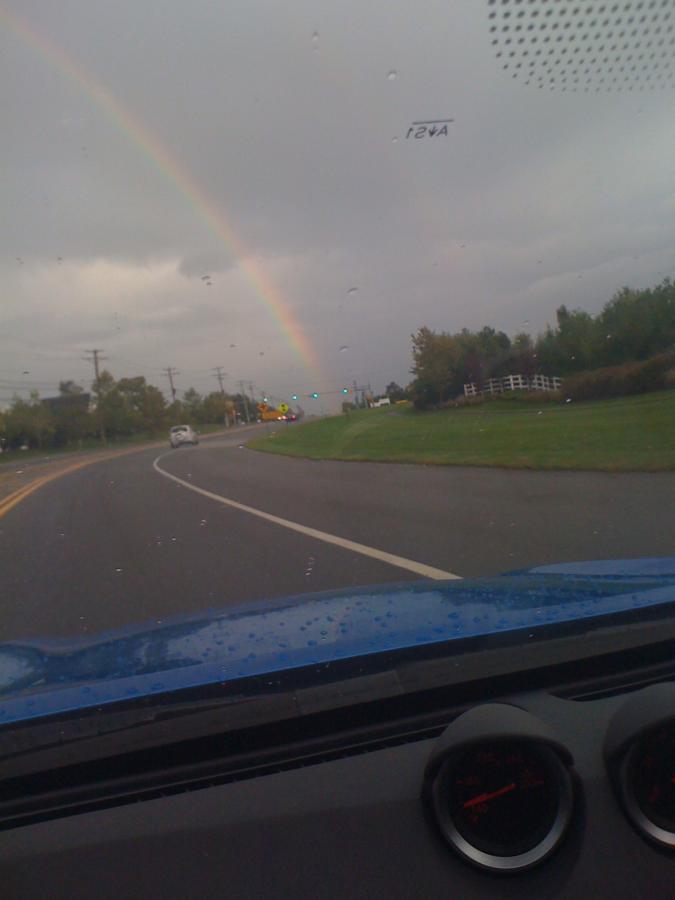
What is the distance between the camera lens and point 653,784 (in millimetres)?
2695

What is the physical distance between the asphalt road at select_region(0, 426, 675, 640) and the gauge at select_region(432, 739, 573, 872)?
146 inches

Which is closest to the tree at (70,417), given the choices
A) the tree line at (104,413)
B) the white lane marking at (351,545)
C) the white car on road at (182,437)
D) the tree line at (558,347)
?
the tree line at (104,413)

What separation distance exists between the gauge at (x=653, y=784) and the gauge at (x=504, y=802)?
21 cm

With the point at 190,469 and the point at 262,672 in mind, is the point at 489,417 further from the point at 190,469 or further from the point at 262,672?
the point at 262,672

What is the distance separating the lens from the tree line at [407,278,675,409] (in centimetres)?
1595

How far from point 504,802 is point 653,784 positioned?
479mm

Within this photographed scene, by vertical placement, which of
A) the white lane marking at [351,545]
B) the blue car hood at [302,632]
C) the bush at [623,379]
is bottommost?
the white lane marking at [351,545]

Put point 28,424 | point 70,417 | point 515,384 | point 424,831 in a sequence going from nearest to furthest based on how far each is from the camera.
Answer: point 424,831 < point 515,384 < point 28,424 < point 70,417

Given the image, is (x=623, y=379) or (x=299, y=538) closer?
(x=299, y=538)

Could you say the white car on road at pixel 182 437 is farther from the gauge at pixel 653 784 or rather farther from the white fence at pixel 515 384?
the gauge at pixel 653 784

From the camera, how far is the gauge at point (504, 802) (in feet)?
8.44

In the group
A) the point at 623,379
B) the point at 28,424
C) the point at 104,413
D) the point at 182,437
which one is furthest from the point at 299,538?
the point at 104,413

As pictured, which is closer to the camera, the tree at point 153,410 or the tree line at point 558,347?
the tree line at point 558,347

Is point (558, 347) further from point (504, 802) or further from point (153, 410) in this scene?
point (153, 410)
